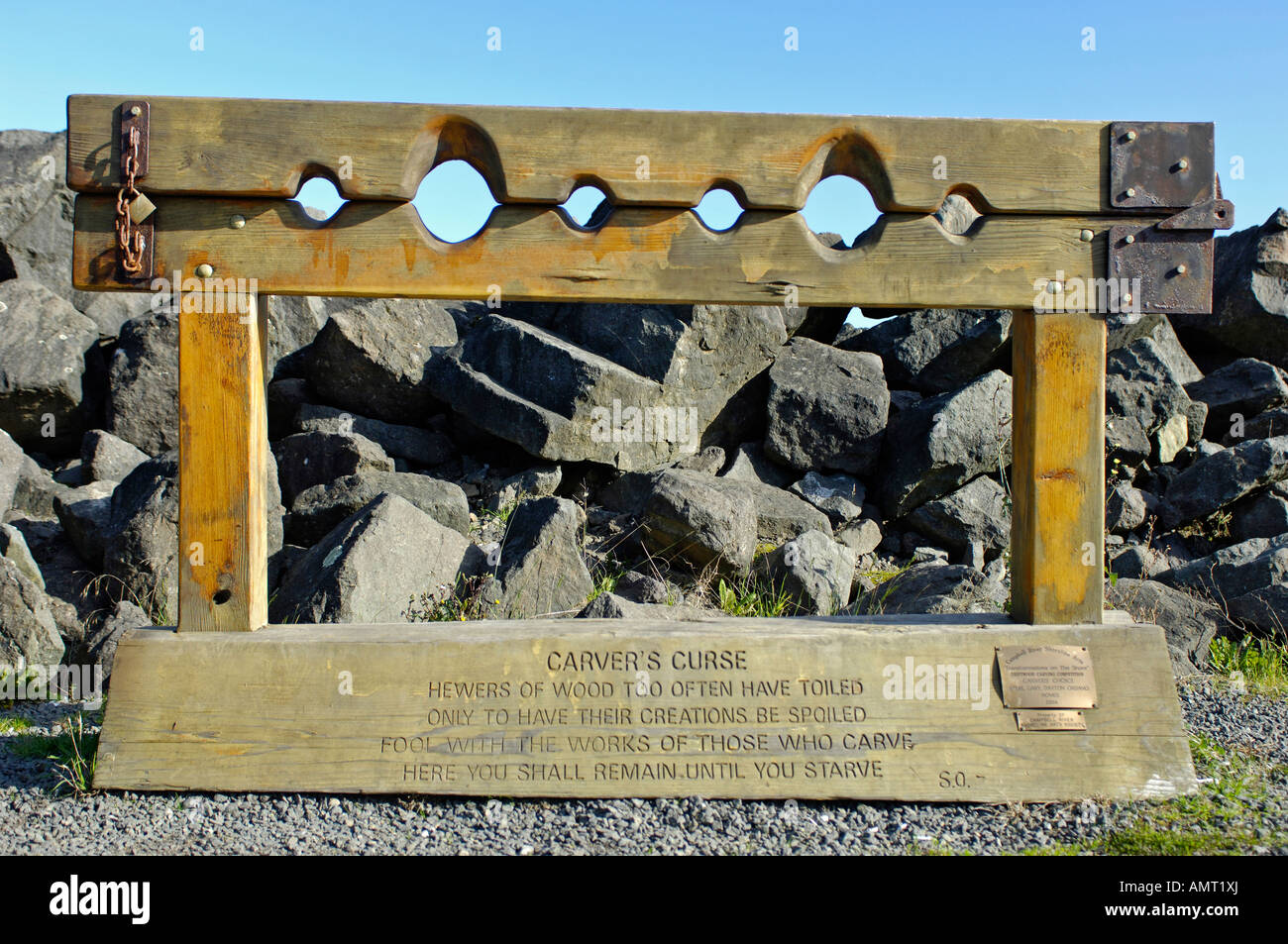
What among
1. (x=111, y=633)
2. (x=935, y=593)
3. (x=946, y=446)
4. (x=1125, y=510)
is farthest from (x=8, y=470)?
(x=1125, y=510)

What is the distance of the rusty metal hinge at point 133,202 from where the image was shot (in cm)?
368

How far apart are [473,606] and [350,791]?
92.2 inches

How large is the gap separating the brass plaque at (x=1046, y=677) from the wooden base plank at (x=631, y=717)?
0.13 feet

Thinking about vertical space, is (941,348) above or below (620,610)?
above

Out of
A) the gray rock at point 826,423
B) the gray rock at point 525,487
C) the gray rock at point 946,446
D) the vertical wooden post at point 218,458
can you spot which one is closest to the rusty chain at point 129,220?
the vertical wooden post at point 218,458

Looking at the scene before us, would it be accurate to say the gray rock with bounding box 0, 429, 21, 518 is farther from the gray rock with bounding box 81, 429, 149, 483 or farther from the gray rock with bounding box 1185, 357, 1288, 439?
the gray rock with bounding box 1185, 357, 1288, 439

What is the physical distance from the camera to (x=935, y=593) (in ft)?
20.4

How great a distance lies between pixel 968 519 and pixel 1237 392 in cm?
376

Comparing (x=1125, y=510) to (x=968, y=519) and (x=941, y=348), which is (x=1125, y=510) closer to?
(x=968, y=519)

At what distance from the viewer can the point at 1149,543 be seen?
315 inches

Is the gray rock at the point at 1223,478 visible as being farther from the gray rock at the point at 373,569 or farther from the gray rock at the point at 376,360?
the gray rock at the point at 376,360

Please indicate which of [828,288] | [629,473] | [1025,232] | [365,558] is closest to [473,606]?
[365,558]

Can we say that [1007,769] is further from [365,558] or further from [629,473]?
[629,473]

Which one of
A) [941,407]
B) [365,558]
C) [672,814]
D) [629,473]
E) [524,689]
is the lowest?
[672,814]
